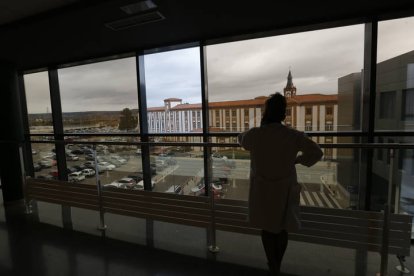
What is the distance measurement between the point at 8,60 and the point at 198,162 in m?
3.50

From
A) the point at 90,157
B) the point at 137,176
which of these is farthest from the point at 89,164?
the point at 137,176

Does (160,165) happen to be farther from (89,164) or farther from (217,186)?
(217,186)

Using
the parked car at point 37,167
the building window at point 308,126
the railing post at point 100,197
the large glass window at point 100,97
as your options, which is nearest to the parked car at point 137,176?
the railing post at point 100,197

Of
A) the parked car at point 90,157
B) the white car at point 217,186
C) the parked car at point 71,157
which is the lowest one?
the white car at point 217,186

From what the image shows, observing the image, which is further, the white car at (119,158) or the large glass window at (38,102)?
the large glass window at (38,102)

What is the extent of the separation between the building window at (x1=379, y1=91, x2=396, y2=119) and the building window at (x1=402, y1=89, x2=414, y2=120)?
0.10m

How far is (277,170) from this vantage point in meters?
Result: 1.37

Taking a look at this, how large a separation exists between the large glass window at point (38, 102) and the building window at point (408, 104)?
5669 millimetres

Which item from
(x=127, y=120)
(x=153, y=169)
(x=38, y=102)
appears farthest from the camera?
(x=38, y=102)

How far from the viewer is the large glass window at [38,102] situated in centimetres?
467

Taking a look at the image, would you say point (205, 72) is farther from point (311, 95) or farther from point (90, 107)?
point (90, 107)

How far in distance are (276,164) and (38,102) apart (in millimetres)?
5325

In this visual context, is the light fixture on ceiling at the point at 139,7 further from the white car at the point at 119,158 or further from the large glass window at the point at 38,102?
the large glass window at the point at 38,102

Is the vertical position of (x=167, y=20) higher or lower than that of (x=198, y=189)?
higher
